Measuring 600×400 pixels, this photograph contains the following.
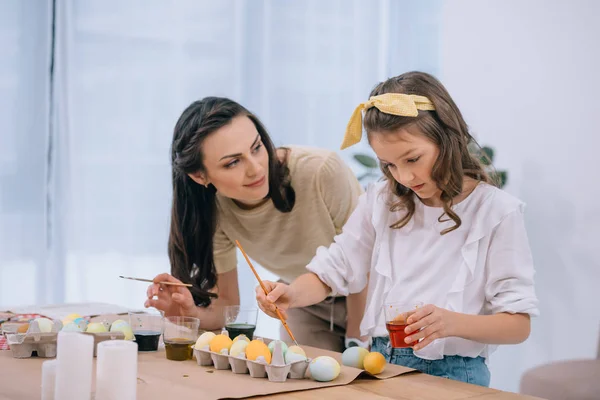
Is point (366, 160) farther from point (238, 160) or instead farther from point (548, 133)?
point (238, 160)

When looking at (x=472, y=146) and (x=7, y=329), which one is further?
(x=472, y=146)

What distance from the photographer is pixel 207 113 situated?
2383 millimetres

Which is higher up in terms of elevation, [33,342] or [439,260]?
[439,260]

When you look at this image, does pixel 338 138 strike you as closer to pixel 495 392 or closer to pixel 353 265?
pixel 353 265

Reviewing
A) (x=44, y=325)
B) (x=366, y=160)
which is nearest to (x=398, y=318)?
(x=44, y=325)

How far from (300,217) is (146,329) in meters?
0.83

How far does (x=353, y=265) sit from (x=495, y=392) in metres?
0.66

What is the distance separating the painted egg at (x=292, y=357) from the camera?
5.20 feet

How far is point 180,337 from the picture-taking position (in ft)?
5.95

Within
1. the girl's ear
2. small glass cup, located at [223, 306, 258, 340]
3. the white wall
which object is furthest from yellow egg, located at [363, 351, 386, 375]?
the white wall

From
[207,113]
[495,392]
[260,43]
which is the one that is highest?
[260,43]

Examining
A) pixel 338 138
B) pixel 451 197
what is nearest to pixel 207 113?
pixel 451 197

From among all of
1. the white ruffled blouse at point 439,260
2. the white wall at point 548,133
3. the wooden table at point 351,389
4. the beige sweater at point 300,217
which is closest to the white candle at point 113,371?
the wooden table at point 351,389

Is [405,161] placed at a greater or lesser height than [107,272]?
greater
